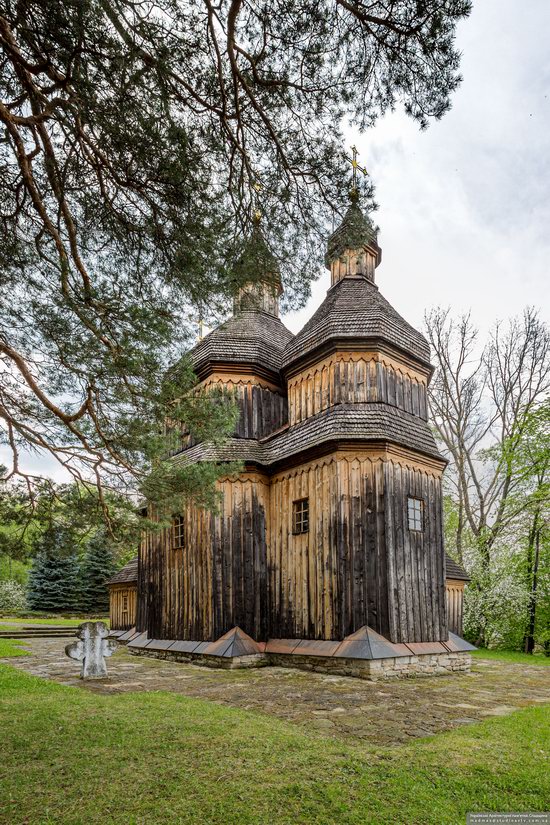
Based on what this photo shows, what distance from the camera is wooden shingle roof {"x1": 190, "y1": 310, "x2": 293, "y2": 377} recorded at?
43.0 feet

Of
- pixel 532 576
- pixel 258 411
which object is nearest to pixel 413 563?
pixel 258 411

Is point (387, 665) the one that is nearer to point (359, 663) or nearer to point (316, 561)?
point (359, 663)

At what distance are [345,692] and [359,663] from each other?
1.41 meters

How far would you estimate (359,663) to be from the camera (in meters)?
9.17

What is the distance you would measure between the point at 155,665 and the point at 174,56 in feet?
35.6

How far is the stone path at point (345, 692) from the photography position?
5.94 m

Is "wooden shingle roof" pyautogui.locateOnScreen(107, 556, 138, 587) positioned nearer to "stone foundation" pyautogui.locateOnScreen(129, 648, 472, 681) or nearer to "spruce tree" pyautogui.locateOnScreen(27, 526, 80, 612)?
"stone foundation" pyautogui.locateOnScreen(129, 648, 472, 681)

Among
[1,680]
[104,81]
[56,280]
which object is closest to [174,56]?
[104,81]

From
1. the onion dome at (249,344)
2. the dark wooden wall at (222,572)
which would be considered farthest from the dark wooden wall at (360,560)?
the onion dome at (249,344)

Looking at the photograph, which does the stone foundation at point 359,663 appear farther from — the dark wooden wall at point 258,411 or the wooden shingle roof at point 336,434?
the dark wooden wall at point 258,411

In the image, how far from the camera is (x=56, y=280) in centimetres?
634

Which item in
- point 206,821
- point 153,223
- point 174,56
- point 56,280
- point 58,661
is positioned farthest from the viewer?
point 58,661

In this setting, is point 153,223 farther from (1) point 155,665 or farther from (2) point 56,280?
(1) point 155,665

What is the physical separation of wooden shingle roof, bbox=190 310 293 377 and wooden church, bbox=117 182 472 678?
0.13ft
